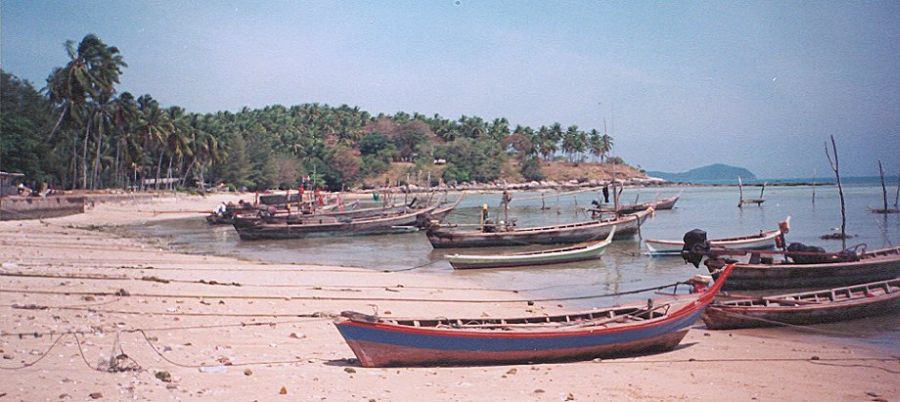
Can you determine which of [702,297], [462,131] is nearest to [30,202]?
[702,297]

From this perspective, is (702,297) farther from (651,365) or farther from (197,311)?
(197,311)

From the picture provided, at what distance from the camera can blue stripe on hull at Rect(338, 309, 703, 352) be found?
28.9 feet

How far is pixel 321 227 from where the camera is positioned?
35.9m

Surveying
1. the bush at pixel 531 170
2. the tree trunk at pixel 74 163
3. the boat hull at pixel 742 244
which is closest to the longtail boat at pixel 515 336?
the boat hull at pixel 742 244

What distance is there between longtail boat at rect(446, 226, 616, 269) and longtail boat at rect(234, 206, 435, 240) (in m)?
14.5

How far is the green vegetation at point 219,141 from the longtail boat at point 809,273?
1481 centimetres

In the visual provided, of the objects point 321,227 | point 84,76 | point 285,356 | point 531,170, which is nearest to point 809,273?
point 285,356

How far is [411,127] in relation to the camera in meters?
128

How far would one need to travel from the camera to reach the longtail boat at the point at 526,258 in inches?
872

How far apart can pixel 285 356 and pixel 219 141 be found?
249ft

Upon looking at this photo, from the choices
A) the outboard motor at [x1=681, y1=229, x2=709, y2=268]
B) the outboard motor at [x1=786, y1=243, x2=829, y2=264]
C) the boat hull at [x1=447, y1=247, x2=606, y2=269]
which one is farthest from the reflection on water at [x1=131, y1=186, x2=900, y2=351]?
the outboard motor at [x1=786, y1=243, x2=829, y2=264]

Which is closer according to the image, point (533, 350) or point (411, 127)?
point (533, 350)

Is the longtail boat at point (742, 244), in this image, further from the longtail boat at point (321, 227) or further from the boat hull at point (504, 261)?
the longtail boat at point (321, 227)

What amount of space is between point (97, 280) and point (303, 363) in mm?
7538
